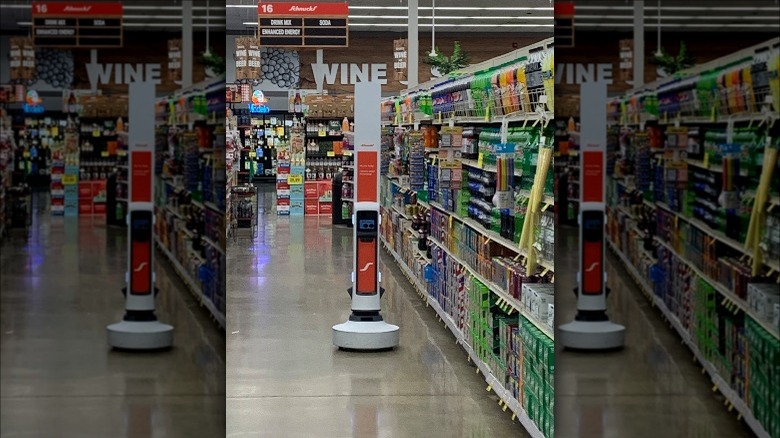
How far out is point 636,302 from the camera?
1818 millimetres

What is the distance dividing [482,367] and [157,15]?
4950mm

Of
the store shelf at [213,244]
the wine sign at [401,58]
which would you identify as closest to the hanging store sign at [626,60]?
the store shelf at [213,244]

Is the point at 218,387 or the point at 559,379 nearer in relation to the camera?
the point at 559,379

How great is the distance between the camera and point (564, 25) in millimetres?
1926

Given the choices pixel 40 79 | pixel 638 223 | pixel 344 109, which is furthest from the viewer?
pixel 344 109

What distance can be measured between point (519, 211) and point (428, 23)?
56.9 ft

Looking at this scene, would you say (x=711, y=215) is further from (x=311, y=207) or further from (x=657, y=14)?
(x=311, y=207)

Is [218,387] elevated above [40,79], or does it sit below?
below

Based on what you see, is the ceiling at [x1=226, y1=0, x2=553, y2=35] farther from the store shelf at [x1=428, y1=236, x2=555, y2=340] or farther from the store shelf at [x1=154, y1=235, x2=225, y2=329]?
the store shelf at [x1=154, y1=235, x2=225, y2=329]

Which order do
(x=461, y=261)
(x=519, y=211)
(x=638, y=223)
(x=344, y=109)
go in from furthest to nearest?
(x=344, y=109) → (x=461, y=261) → (x=519, y=211) → (x=638, y=223)

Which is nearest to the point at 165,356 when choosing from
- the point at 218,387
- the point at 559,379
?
the point at 218,387

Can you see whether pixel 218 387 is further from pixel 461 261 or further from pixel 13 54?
pixel 461 261

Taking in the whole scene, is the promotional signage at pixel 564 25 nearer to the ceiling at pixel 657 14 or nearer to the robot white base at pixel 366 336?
the ceiling at pixel 657 14

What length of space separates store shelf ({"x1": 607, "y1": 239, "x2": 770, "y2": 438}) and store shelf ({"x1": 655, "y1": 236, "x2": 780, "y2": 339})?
9 centimetres
